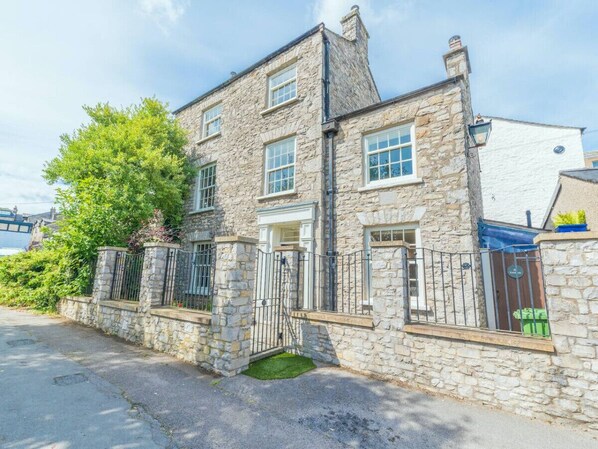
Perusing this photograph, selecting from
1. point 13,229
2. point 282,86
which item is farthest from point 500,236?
point 13,229

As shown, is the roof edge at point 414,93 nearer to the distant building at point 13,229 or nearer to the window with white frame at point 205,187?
the window with white frame at point 205,187

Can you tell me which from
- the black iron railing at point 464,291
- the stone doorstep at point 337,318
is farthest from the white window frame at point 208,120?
the black iron railing at point 464,291

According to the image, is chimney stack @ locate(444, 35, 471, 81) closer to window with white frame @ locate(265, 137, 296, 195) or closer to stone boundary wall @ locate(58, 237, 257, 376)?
window with white frame @ locate(265, 137, 296, 195)

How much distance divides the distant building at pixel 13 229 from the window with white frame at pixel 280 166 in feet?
157

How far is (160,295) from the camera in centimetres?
712

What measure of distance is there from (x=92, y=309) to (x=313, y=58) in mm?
10805

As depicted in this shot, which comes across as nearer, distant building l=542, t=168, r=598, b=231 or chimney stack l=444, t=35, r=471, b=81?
chimney stack l=444, t=35, r=471, b=81

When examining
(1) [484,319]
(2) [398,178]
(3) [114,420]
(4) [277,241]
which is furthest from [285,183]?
(3) [114,420]

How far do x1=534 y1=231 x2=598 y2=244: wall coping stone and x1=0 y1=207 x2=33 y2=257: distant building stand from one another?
5512cm

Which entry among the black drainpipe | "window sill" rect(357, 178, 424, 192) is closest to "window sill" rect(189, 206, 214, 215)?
the black drainpipe

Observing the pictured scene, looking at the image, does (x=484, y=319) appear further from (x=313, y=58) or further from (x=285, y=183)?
(x=313, y=58)

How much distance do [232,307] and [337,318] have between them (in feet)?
6.60

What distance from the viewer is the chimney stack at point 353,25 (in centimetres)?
1138

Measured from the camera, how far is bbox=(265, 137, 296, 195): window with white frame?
9719mm
